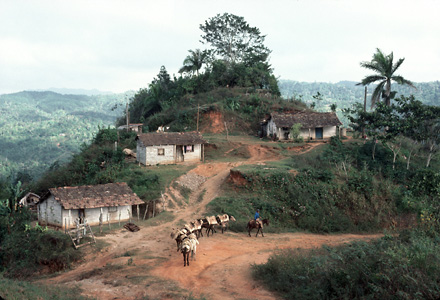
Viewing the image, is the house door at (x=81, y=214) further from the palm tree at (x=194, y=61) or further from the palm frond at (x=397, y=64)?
the palm tree at (x=194, y=61)

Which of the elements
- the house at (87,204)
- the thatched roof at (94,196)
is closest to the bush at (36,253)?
the house at (87,204)

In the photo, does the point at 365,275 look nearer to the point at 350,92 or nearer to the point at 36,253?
the point at 36,253

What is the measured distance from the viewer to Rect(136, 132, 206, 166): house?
3350 cm

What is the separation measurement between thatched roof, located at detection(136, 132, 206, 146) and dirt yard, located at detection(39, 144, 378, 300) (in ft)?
39.1

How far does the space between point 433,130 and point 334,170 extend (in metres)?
9.60

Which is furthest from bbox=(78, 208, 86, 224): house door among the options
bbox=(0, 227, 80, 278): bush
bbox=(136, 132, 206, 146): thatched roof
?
bbox=(136, 132, 206, 146): thatched roof

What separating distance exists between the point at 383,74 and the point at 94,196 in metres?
29.7

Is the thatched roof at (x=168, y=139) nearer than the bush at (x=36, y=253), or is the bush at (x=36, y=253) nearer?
the bush at (x=36, y=253)

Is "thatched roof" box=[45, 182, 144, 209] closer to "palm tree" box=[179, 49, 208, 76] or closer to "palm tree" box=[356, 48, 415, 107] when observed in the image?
"palm tree" box=[356, 48, 415, 107]

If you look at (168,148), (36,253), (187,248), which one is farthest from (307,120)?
(36,253)

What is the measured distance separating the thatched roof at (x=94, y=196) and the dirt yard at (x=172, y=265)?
11.5 feet

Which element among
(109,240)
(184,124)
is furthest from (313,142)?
(109,240)

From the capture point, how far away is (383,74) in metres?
36.5

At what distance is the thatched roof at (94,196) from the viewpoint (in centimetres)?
2334
